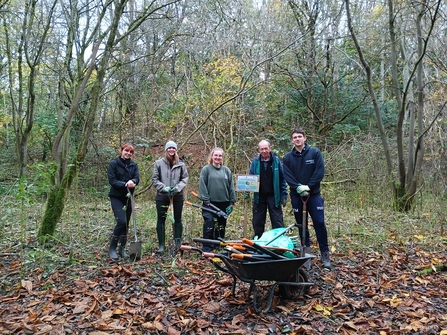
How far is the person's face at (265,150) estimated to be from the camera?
4.92 meters

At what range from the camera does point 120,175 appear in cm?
493

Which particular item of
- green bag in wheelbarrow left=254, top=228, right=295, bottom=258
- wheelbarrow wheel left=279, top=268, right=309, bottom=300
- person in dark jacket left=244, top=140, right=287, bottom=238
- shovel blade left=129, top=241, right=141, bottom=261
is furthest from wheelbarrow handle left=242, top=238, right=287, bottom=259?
shovel blade left=129, top=241, right=141, bottom=261

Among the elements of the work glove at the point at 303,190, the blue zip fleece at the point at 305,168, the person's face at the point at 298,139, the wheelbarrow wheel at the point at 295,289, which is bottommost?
the wheelbarrow wheel at the point at 295,289

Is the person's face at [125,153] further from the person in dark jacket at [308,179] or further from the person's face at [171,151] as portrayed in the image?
the person in dark jacket at [308,179]

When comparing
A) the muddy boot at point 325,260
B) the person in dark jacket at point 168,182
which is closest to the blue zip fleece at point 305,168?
the muddy boot at point 325,260

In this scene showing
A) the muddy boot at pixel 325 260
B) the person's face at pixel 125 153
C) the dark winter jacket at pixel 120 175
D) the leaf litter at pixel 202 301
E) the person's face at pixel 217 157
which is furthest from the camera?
the person's face at pixel 217 157

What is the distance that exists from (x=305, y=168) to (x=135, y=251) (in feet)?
Answer: 8.25

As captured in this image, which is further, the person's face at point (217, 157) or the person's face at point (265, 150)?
the person's face at point (217, 157)

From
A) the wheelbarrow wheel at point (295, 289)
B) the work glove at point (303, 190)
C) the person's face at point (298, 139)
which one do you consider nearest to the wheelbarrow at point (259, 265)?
the wheelbarrow wheel at point (295, 289)

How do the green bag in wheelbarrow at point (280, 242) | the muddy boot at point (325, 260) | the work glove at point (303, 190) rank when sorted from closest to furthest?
1. the green bag in wheelbarrow at point (280, 242)
2. the work glove at point (303, 190)
3. the muddy boot at point (325, 260)

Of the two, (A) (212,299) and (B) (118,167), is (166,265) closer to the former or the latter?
(A) (212,299)

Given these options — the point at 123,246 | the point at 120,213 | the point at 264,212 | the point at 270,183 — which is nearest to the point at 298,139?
the point at 270,183

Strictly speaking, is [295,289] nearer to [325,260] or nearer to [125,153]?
[325,260]

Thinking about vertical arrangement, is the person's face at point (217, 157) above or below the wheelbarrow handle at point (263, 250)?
above
